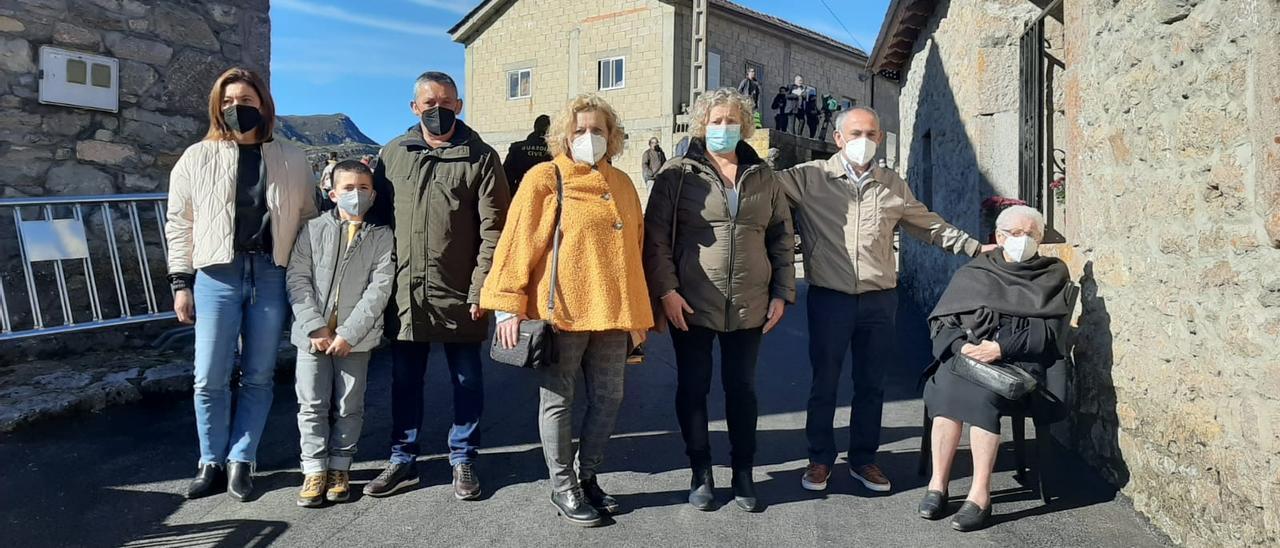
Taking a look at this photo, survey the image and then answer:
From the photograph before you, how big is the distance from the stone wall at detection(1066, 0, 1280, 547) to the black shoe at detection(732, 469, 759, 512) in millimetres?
1628

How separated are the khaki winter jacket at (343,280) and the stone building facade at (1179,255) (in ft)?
10.6

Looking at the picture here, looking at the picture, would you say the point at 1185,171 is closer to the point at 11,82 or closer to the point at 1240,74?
the point at 1240,74

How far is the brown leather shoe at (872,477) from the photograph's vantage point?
3.63 meters

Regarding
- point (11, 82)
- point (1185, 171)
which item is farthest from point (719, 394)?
point (11, 82)

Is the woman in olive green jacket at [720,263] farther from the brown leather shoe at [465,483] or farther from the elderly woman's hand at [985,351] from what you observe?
the brown leather shoe at [465,483]

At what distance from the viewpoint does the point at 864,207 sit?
3.66 metres

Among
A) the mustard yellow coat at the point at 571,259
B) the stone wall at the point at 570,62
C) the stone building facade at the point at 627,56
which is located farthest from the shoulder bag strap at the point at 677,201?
the stone wall at the point at 570,62

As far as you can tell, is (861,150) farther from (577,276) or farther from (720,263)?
(577,276)

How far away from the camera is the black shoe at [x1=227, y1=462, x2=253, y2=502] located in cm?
343

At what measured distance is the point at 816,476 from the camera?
3.64 m

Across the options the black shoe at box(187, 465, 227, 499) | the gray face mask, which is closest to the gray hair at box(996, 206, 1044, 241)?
the gray face mask

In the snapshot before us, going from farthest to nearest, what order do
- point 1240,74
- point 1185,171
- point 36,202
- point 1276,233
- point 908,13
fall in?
point 908,13 < point 36,202 < point 1185,171 < point 1240,74 < point 1276,233

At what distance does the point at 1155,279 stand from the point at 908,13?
7.30 m

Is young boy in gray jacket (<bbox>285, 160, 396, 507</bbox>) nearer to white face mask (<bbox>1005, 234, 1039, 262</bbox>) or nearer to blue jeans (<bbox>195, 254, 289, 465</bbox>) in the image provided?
blue jeans (<bbox>195, 254, 289, 465</bbox>)
